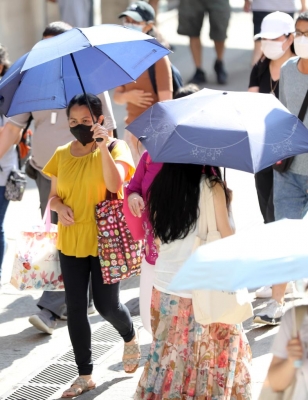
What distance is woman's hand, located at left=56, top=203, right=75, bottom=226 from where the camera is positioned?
521cm

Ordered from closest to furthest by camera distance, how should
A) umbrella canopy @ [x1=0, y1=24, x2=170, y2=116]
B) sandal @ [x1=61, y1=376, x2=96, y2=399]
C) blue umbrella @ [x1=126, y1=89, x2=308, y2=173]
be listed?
1. blue umbrella @ [x1=126, y1=89, x2=308, y2=173]
2. umbrella canopy @ [x1=0, y1=24, x2=170, y2=116]
3. sandal @ [x1=61, y1=376, x2=96, y2=399]

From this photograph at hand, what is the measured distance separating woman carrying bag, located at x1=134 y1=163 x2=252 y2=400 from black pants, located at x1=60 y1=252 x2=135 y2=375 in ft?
2.37

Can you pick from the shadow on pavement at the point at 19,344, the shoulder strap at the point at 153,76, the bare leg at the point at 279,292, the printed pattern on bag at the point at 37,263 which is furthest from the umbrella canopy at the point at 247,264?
the shoulder strap at the point at 153,76

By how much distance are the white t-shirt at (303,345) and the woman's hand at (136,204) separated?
1.45m

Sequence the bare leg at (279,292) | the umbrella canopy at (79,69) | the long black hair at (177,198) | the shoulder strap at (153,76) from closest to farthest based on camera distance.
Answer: the long black hair at (177,198)
the umbrella canopy at (79,69)
the bare leg at (279,292)
the shoulder strap at (153,76)

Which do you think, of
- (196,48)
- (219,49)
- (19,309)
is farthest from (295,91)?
(219,49)

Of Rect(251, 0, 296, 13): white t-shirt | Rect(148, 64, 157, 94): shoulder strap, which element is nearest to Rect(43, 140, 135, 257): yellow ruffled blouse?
Rect(148, 64, 157, 94): shoulder strap

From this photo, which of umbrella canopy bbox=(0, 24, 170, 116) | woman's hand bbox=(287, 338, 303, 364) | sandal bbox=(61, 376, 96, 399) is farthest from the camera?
sandal bbox=(61, 376, 96, 399)

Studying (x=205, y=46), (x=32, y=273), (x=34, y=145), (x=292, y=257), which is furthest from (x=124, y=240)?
(x=205, y=46)

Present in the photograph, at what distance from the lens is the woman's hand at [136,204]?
4840 mm

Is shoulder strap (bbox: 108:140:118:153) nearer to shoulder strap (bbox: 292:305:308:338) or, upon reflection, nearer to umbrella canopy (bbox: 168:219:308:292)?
shoulder strap (bbox: 292:305:308:338)

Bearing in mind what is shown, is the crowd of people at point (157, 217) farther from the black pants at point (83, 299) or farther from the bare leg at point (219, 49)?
the bare leg at point (219, 49)

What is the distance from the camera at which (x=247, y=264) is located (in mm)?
3068

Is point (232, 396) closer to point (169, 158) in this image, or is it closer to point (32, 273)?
point (169, 158)
